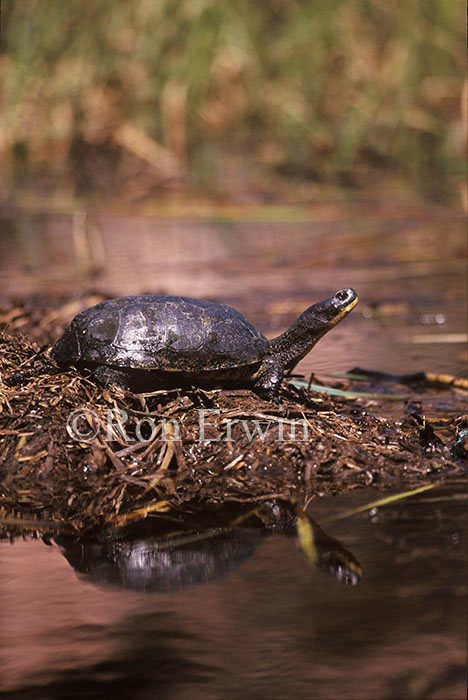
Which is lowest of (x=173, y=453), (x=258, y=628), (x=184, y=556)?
(x=258, y=628)

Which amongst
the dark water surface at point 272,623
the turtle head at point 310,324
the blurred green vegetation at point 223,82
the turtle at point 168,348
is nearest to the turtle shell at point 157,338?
the turtle at point 168,348

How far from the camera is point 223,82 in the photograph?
13.7 m

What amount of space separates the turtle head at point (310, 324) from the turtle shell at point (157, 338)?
Result: 0.79 feet

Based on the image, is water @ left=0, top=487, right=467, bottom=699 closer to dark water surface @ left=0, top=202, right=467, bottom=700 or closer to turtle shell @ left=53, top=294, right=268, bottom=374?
dark water surface @ left=0, top=202, right=467, bottom=700

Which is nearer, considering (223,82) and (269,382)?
(269,382)

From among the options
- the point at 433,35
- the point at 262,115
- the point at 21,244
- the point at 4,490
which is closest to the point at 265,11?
the point at 262,115

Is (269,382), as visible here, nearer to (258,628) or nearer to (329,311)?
(329,311)

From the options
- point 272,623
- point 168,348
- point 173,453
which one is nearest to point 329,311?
point 168,348

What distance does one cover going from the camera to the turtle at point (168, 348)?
3.71 meters

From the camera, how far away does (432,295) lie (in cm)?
720

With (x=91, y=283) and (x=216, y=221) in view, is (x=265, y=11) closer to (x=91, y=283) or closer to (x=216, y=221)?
(x=216, y=221)

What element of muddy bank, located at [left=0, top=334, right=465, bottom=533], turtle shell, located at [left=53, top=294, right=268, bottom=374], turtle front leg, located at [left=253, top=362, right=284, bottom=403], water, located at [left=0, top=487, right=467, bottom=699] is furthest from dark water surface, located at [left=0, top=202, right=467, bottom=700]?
turtle shell, located at [left=53, top=294, right=268, bottom=374]

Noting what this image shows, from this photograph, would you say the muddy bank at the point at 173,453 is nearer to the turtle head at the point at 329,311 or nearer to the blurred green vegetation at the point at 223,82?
the turtle head at the point at 329,311

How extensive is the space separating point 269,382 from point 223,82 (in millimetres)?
10448
